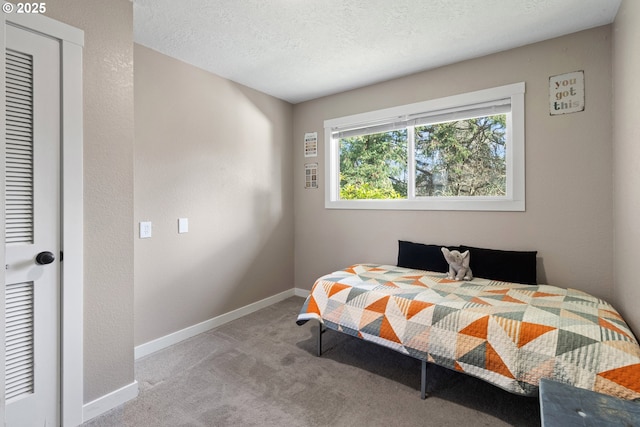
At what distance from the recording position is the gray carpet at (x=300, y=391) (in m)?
1.77

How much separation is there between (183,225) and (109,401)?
1373mm

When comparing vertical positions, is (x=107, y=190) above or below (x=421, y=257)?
above

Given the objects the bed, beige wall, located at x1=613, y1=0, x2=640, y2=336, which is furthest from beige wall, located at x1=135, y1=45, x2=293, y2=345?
beige wall, located at x1=613, y1=0, x2=640, y2=336

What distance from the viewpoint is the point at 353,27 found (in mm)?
2219

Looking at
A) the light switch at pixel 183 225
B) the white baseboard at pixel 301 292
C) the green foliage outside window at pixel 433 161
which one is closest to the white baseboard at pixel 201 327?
the white baseboard at pixel 301 292

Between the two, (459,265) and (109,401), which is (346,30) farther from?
(109,401)

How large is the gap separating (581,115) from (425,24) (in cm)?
134

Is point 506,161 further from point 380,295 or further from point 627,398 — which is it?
point 627,398

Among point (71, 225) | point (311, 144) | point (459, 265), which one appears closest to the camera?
point (71, 225)

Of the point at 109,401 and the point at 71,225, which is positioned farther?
the point at 109,401

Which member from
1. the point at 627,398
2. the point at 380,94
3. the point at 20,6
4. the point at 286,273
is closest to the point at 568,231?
the point at 627,398

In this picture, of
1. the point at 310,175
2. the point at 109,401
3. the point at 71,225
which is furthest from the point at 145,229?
the point at 310,175

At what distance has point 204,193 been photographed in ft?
9.72

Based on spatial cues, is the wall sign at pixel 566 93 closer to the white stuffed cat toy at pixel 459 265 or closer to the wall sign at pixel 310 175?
the white stuffed cat toy at pixel 459 265
